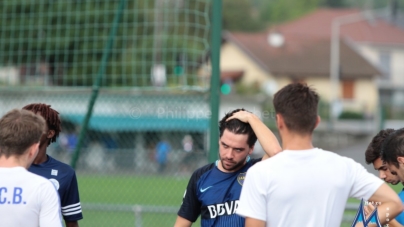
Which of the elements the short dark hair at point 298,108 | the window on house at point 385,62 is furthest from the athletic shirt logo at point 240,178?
the window on house at point 385,62

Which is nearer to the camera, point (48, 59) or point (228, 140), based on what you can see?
point (228, 140)

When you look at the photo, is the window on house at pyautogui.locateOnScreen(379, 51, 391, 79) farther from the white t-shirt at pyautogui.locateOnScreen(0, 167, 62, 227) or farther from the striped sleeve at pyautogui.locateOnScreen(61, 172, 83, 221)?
the white t-shirt at pyautogui.locateOnScreen(0, 167, 62, 227)

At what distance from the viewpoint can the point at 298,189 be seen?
3.44 metres

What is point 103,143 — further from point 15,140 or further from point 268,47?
point 268,47

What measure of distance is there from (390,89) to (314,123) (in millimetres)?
62537

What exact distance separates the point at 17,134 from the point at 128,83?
11.4m

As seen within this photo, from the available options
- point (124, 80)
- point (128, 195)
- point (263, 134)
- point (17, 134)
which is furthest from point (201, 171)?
point (128, 195)

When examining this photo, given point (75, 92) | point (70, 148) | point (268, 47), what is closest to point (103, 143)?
point (70, 148)

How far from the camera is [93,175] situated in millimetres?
16016

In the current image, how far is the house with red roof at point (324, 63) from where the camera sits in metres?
56.9

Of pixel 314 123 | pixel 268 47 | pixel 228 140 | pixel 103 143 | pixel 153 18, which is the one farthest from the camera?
pixel 268 47

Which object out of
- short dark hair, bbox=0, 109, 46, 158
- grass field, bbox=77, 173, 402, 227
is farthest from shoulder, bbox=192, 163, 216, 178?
grass field, bbox=77, 173, 402, 227

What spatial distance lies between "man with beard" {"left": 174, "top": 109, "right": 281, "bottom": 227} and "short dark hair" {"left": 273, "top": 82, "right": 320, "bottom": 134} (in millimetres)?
618

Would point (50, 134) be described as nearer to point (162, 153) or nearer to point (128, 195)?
point (162, 153)
